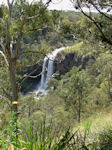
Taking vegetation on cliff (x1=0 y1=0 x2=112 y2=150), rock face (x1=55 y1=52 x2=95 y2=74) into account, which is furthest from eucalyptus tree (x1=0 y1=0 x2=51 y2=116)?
rock face (x1=55 y1=52 x2=95 y2=74)

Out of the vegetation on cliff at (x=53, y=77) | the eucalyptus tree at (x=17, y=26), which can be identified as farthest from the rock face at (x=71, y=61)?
the eucalyptus tree at (x=17, y=26)

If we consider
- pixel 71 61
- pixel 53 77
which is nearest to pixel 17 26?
pixel 53 77

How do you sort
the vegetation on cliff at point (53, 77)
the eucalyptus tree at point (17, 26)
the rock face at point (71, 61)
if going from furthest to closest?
the rock face at point (71, 61)
the eucalyptus tree at point (17, 26)
the vegetation on cliff at point (53, 77)

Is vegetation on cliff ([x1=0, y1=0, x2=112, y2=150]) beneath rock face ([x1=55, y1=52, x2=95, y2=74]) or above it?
above

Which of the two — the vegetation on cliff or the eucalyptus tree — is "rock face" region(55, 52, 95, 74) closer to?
the vegetation on cliff

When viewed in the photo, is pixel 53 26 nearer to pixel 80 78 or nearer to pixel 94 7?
pixel 94 7

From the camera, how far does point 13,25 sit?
18.6 feet

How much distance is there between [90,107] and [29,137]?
14157mm

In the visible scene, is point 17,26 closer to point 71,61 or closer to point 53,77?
point 53,77

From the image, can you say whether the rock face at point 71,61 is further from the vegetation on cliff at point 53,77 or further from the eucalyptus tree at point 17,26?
the eucalyptus tree at point 17,26

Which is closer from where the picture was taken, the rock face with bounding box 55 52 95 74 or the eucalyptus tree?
the eucalyptus tree

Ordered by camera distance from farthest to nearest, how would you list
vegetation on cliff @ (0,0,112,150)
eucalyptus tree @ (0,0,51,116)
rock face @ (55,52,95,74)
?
rock face @ (55,52,95,74), eucalyptus tree @ (0,0,51,116), vegetation on cliff @ (0,0,112,150)

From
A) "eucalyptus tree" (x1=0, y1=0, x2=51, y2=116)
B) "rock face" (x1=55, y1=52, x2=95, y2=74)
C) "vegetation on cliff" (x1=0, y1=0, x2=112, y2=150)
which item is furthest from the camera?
"rock face" (x1=55, y1=52, x2=95, y2=74)

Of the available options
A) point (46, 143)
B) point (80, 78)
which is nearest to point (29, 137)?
point (46, 143)
